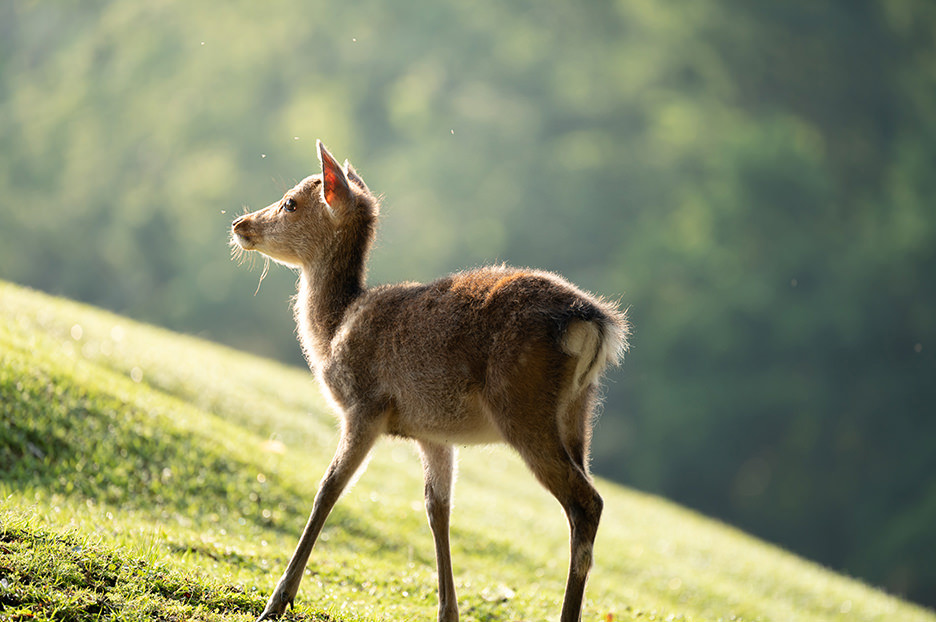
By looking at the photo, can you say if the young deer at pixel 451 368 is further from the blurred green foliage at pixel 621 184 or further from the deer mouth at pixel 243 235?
the blurred green foliage at pixel 621 184

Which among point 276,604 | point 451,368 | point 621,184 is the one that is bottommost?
point 276,604

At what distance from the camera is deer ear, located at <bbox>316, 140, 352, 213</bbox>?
5145mm

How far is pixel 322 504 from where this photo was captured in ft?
15.1

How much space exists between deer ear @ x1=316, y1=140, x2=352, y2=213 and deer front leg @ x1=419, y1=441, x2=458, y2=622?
1.44m

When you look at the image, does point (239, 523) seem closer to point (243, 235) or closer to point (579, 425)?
point (243, 235)

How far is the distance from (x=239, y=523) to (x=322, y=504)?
3210mm

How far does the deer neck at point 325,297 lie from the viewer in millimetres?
5352

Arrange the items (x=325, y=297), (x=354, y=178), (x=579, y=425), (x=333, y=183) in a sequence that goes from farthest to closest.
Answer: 1. (x=354, y=178)
2. (x=325, y=297)
3. (x=333, y=183)
4. (x=579, y=425)

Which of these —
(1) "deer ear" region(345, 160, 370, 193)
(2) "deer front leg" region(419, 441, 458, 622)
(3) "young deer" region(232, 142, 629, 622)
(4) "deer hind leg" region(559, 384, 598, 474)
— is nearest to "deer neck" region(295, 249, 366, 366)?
(3) "young deer" region(232, 142, 629, 622)

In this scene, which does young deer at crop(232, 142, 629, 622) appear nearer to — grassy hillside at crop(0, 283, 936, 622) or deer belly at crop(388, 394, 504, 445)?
deer belly at crop(388, 394, 504, 445)

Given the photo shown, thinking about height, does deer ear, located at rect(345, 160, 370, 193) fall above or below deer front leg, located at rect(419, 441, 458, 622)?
above

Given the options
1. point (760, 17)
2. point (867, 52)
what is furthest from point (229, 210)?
point (867, 52)

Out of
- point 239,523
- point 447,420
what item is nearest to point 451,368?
point 447,420

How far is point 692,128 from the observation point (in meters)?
35.2
